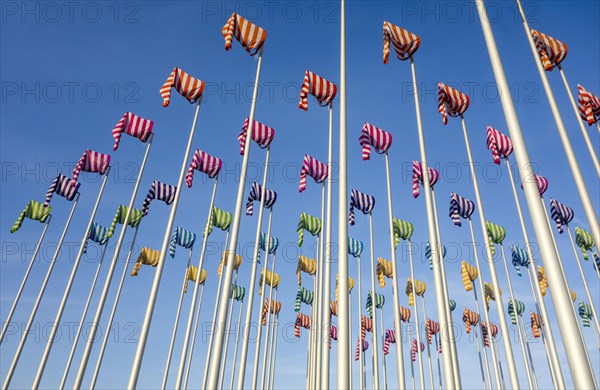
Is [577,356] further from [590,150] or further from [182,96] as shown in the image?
[182,96]

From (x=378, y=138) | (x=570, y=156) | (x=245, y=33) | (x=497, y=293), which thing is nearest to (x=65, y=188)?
(x=245, y=33)

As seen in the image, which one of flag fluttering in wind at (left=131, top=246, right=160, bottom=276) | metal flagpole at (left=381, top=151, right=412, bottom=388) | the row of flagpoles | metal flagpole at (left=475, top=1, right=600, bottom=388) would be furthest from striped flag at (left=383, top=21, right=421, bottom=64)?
flag fluttering in wind at (left=131, top=246, right=160, bottom=276)

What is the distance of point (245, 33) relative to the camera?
13766 millimetres

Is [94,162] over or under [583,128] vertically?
over

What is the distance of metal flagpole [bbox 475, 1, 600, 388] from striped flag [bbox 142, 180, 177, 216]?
19.1 metres

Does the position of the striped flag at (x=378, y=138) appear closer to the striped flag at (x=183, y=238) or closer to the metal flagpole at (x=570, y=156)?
the metal flagpole at (x=570, y=156)

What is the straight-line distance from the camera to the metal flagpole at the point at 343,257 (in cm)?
717

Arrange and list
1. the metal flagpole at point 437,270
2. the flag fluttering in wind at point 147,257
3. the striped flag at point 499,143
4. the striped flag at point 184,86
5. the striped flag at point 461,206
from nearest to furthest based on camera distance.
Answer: the metal flagpole at point 437,270
the striped flag at point 184,86
the striped flag at point 499,143
the striped flag at point 461,206
the flag fluttering in wind at point 147,257

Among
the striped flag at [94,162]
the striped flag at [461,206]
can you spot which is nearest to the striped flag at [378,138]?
the striped flag at [461,206]

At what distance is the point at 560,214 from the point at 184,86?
2461 cm

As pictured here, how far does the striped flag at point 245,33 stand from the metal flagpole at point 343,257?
3502mm

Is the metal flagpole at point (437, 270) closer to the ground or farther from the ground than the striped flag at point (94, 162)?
closer to the ground

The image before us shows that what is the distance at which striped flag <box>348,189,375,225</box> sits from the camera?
908 inches

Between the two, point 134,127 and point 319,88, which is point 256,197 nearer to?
point 134,127
